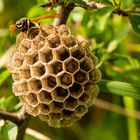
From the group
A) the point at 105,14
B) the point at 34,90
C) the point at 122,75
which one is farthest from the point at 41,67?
the point at 122,75

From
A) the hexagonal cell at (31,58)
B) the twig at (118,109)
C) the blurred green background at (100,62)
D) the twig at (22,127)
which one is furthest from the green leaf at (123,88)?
the twig at (118,109)

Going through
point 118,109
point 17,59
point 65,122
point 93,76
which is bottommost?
point 118,109

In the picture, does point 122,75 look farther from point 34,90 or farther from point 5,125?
point 34,90

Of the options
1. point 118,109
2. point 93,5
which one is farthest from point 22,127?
point 118,109

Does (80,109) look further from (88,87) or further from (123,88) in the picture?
(123,88)

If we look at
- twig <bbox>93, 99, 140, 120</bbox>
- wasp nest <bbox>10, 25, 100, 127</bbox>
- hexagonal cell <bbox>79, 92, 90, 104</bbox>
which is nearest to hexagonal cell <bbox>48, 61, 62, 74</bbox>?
wasp nest <bbox>10, 25, 100, 127</bbox>

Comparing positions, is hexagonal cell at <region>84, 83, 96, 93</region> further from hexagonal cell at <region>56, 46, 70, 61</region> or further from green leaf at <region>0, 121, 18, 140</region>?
green leaf at <region>0, 121, 18, 140</region>

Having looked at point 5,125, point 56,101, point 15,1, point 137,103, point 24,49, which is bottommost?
point 137,103
